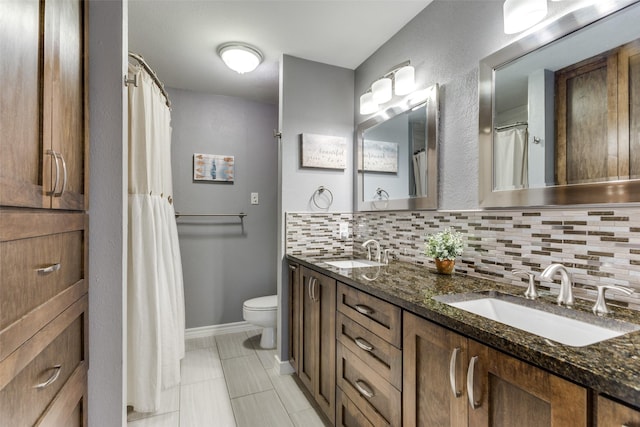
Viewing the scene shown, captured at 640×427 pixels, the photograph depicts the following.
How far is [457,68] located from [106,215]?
1.79 metres

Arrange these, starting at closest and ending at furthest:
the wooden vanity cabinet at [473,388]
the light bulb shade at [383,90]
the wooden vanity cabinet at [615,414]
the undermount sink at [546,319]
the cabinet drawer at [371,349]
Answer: the wooden vanity cabinet at [615,414]
the wooden vanity cabinet at [473,388]
the undermount sink at [546,319]
the cabinet drawer at [371,349]
the light bulb shade at [383,90]

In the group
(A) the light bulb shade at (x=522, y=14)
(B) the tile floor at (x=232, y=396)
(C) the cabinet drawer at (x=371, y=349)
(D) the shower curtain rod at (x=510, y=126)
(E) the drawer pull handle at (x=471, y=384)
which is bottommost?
(B) the tile floor at (x=232, y=396)

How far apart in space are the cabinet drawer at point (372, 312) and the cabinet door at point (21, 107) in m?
1.11

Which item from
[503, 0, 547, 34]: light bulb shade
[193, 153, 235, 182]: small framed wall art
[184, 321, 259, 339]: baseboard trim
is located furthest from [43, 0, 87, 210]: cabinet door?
[184, 321, 259, 339]: baseboard trim

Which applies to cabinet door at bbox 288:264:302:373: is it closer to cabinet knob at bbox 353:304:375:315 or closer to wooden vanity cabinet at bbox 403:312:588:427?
cabinet knob at bbox 353:304:375:315

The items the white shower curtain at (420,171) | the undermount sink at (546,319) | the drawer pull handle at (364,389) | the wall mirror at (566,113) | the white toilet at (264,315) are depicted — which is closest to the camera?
the undermount sink at (546,319)

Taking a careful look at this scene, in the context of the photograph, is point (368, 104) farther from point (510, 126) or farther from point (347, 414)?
point (347, 414)

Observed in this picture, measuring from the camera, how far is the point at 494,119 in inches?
55.5

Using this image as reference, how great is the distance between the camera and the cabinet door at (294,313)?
209cm

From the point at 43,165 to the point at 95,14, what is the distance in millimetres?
694

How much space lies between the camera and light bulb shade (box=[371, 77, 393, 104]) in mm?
2055

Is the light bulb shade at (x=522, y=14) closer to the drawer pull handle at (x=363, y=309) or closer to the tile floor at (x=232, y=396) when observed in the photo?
the drawer pull handle at (x=363, y=309)

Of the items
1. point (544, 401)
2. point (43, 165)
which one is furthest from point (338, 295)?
point (43, 165)

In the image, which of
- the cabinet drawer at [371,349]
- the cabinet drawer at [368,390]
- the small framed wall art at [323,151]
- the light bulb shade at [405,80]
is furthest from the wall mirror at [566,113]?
the small framed wall art at [323,151]
